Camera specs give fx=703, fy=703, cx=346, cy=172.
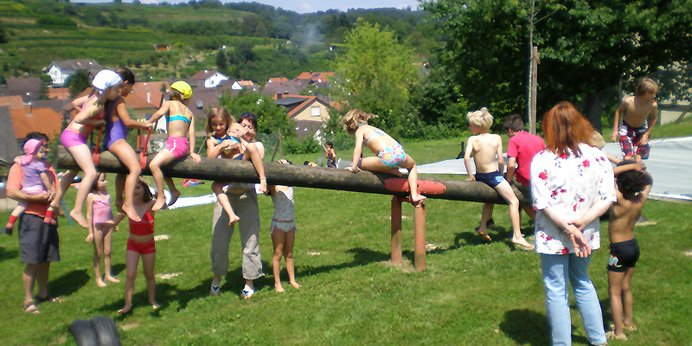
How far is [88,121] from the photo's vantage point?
743cm

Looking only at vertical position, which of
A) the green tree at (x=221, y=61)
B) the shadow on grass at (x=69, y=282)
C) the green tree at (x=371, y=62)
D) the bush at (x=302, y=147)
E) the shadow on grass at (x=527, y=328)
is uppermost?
the shadow on grass at (x=527, y=328)

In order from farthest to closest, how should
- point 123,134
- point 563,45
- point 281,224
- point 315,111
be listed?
point 315,111 < point 563,45 < point 281,224 < point 123,134

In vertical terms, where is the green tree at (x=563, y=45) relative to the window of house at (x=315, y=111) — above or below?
above

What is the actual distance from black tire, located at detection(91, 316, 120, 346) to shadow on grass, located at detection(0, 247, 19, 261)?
6.51 meters

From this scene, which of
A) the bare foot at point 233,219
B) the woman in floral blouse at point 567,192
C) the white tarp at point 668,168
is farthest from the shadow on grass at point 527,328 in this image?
the white tarp at point 668,168

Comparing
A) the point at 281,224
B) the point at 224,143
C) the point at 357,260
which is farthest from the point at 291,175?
the point at 357,260

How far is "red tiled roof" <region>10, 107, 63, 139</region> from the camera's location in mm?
80562

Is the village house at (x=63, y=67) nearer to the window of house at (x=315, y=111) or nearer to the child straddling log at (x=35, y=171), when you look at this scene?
the window of house at (x=315, y=111)

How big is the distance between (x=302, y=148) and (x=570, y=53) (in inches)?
648

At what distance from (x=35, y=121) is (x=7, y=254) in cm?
7796

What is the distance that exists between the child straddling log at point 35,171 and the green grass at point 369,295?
1.57 m

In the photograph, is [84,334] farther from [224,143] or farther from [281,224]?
[224,143]

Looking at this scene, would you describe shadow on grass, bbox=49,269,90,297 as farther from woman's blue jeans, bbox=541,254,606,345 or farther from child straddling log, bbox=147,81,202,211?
woman's blue jeans, bbox=541,254,606,345

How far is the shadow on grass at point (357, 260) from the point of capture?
9.65m
